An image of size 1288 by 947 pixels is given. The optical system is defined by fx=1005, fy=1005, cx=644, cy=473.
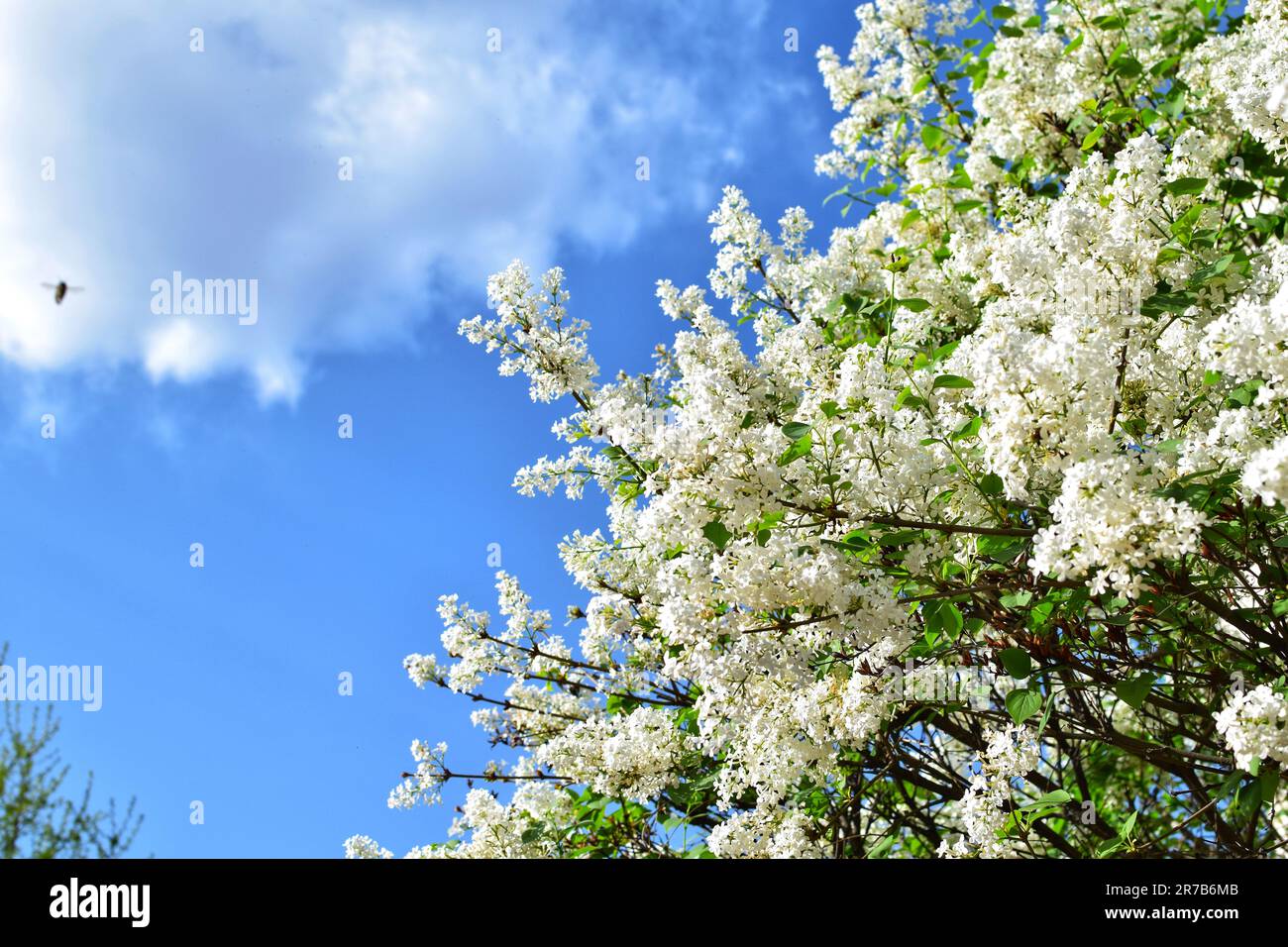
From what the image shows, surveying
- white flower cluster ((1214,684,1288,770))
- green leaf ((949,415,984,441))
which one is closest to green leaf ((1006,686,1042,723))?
white flower cluster ((1214,684,1288,770))

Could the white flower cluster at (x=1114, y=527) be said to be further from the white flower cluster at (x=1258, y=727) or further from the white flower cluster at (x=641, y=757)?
the white flower cluster at (x=641, y=757)

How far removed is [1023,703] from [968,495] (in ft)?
2.23

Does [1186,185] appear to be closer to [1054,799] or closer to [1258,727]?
[1258,727]

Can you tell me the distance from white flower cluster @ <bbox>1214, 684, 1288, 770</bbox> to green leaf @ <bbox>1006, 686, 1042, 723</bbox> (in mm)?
578

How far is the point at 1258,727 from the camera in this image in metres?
2.62

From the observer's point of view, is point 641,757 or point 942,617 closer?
point 942,617

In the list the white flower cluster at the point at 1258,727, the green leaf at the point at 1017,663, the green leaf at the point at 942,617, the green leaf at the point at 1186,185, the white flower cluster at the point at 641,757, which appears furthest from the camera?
the white flower cluster at the point at 641,757

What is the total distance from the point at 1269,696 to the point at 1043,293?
142 centimetres

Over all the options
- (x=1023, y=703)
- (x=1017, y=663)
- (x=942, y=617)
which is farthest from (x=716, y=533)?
(x=1023, y=703)

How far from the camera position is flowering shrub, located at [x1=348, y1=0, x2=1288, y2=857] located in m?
2.69

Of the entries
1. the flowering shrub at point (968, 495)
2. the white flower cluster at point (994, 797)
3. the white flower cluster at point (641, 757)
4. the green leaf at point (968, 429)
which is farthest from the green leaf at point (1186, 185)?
the white flower cluster at point (641, 757)

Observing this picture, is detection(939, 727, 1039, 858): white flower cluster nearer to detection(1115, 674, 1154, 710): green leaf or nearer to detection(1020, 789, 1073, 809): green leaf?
detection(1020, 789, 1073, 809): green leaf

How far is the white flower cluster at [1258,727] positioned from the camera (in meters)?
2.60
